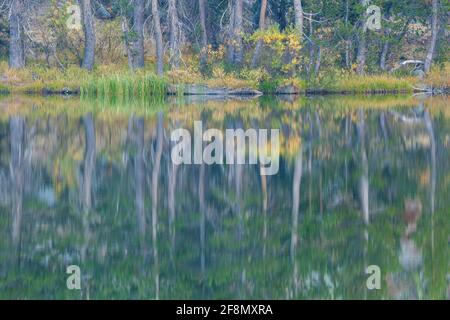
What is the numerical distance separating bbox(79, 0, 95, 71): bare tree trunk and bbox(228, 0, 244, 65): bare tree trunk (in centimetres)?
560

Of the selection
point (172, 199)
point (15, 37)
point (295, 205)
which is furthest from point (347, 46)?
point (295, 205)

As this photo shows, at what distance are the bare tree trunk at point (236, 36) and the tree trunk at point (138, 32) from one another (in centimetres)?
367

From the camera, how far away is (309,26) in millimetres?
38000

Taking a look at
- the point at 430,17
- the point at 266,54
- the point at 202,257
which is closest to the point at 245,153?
the point at 202,257

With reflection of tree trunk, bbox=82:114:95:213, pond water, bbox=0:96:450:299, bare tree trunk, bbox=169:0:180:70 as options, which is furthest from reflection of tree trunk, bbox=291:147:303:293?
bare tree trunk, bbox=169:0:180:70

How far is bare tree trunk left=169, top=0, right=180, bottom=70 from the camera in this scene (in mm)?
34438

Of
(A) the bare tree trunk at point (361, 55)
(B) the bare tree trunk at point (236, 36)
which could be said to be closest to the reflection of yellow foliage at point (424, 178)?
(B) the bare tree trunk at point (236, 36)

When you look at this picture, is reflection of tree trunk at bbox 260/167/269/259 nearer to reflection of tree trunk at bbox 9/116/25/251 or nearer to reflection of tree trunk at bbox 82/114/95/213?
reflection of tree trunk at bbox 82/114/95/213

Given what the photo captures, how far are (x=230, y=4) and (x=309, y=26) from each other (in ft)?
11.4

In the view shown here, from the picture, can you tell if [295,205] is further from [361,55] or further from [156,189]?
[361,55]

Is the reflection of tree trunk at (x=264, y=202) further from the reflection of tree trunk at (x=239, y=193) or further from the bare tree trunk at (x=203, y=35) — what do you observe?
the bare tree trunk at (x=203, y=35)

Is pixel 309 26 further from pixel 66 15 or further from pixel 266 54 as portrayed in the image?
pixel 66 15

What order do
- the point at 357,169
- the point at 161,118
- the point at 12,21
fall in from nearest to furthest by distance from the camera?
the point at 357,169 → the point at 161,118 → the point at 12,21

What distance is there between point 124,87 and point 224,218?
23389 millimetres
